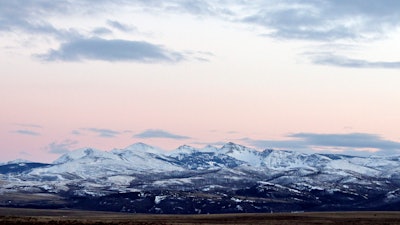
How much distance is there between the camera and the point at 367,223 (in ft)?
390

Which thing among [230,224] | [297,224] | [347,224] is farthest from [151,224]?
[347,224]

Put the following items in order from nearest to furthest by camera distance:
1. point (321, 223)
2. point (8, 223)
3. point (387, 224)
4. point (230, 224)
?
point (8, 223), point (387, 224), point (230, 224), point (321, 223)

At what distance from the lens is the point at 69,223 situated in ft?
335

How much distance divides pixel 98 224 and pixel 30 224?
10.5 meters

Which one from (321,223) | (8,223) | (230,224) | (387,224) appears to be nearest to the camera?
(8,223)

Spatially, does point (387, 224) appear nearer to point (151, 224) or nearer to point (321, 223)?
point (321, 223)

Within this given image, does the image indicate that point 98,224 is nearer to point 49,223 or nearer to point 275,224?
point 49,223

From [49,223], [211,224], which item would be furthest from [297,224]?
[49,223]

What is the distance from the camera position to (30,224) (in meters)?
99.1

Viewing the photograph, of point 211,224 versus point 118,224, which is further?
point 211,224

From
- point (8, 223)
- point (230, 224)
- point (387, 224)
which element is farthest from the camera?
point (230, 224)

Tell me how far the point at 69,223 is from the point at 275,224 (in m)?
35.3

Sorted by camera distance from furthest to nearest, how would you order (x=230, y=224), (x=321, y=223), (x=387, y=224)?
(x=321, y=223), (x=230, y=224), (x=387, y=224)

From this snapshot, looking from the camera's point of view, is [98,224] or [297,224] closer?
[98,224]
